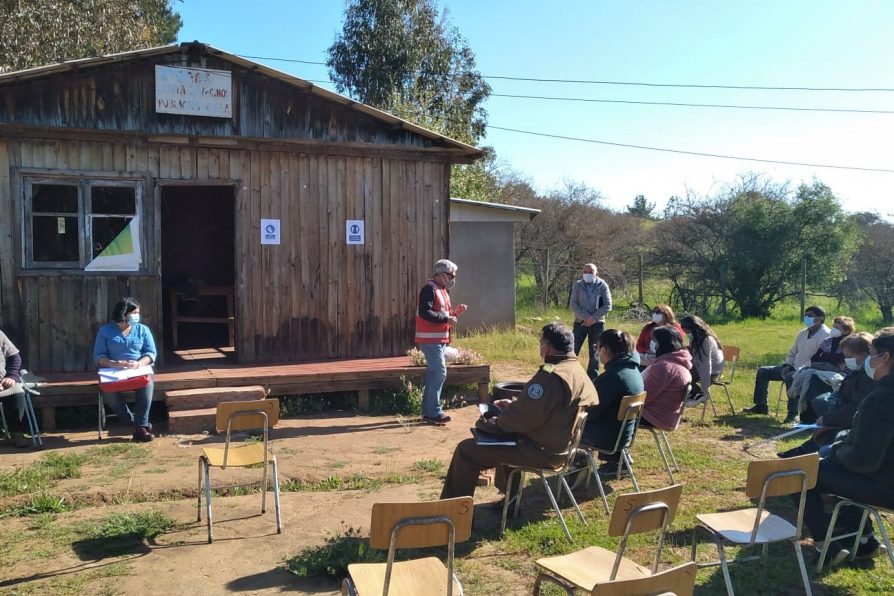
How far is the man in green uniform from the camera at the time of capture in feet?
16.4

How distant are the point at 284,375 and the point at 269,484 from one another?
7.96ft

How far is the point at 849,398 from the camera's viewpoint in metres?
5.82

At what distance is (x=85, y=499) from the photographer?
5828mm

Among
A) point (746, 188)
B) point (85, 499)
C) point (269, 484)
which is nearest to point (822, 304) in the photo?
point (746, 188)

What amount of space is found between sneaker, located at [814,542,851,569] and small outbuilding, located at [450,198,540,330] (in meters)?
10.1

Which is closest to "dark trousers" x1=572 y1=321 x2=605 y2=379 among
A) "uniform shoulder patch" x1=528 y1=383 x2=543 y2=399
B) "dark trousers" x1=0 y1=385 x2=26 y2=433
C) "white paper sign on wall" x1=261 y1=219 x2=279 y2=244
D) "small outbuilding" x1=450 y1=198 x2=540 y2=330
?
"white paper sign on wall" x1=261 y1=219 x2=279 y2=244

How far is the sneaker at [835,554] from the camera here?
4723 mm

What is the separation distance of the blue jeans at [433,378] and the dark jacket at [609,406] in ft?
8.79

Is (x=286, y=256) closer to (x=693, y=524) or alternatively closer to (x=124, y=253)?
(x=124, y=253)

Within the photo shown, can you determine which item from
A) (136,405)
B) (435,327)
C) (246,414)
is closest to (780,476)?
(246,414)

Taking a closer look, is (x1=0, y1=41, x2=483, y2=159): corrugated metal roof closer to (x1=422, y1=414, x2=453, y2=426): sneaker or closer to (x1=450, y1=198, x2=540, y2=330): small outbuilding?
(x1=422, y1=414, x2=453, y2=426): sneaker

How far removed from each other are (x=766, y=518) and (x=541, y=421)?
145 centimetres

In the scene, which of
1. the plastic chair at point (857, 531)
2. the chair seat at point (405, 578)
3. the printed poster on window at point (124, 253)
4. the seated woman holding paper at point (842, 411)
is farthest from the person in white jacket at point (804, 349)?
the printed poster on window at point (124, 253)

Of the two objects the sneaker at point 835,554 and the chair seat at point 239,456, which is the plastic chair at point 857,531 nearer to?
the sneaker at point 835,554
